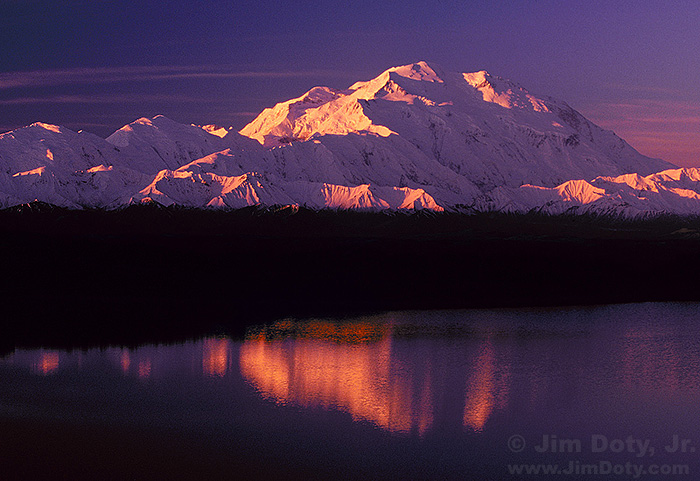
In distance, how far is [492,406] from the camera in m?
38.1

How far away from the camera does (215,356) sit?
50.8 m

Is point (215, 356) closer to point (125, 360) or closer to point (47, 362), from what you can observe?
point (125, 360)

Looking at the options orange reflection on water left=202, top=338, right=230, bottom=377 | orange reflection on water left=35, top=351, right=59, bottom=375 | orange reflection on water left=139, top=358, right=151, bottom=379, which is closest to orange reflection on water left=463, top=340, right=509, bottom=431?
orange reflection on water left=202, top=338, right=230, bottom=377

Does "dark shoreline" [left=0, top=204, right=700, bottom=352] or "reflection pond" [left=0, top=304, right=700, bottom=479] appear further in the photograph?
"dark shoreline" [left=0, top=204, right=700, bottom=352]

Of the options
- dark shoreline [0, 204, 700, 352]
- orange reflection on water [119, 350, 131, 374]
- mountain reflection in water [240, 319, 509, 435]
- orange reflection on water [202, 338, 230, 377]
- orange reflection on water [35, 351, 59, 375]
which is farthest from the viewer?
dark shoreline [0, 204, 700, 352]

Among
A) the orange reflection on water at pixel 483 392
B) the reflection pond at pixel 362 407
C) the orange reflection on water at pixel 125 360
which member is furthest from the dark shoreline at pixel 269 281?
the orange reflection on water at pixel 483 392

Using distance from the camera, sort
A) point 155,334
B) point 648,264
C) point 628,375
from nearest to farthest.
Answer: point 628,375, point 155,334, point 648,264

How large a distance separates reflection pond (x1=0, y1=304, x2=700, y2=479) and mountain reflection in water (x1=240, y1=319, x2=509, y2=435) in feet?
0.46

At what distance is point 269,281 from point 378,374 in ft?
187

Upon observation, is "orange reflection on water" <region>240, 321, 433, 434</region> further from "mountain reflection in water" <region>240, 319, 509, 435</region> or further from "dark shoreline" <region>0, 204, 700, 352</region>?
"dark shoreline" <region>0, 204, 700, 352</region>

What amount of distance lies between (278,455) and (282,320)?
37956 mm

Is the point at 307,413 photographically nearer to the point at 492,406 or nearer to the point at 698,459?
the point at 492,406

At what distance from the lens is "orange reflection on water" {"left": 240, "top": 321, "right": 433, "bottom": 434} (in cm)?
3734

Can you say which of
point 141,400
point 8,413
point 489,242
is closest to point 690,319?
point 141,400
